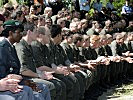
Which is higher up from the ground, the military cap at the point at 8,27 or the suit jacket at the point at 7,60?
the military cap at the point at 8,27

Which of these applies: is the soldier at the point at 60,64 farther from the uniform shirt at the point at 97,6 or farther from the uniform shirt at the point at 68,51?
the uniform shirt at the point at 97,6

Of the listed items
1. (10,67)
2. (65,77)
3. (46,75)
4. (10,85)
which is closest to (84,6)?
(65,77)

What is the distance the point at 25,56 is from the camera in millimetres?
7312

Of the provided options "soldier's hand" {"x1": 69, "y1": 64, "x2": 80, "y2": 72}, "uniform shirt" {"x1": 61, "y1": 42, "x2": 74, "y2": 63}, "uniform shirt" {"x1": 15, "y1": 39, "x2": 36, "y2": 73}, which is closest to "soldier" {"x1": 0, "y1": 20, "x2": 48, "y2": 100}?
"uniform shirt" {"x1": 15, "y1": 39, "x2": 36, "y2": 73}

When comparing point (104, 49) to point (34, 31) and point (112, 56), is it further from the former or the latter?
point (34, 31)

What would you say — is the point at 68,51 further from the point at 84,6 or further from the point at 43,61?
the point at 84,6

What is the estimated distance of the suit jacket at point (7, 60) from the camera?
625 cm

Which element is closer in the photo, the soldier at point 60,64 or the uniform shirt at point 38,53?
the uniform shirt at point 38,53

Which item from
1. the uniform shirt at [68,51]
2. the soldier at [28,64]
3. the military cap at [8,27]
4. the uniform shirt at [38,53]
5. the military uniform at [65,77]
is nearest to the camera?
the military cap at [8,27]

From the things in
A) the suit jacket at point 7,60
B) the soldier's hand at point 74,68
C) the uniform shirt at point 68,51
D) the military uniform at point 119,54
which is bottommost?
the military uniform at point 119,54

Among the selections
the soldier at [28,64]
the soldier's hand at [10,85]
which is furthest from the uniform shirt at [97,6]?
the soldier's hand at [10,85]

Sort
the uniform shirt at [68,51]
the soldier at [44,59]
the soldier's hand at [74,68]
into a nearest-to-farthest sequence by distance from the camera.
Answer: the soldier at [44,59] → the soldier's hand at [74,68] → the uniform shirt at [68,51]

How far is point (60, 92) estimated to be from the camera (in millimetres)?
8023

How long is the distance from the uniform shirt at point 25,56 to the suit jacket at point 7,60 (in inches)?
28.3
